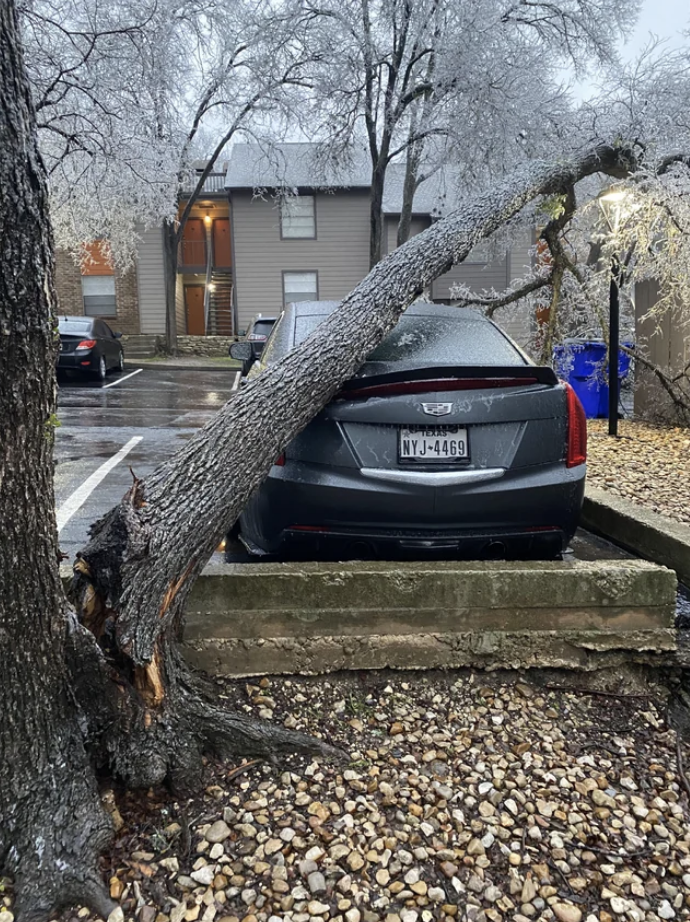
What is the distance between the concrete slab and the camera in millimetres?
2801

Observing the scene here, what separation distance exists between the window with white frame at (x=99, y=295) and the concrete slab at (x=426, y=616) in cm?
2457

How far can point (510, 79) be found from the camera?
1162 cm

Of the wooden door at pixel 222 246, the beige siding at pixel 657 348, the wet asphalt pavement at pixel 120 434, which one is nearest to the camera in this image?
the wet asphalt pavement at pixel 120 434

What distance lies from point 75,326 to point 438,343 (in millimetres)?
14193

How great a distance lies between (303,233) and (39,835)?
76.7 ft

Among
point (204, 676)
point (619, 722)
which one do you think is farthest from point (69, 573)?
point (619, 722)

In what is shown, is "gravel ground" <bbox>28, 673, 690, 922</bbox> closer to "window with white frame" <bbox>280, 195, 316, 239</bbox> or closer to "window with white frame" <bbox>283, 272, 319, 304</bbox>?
"window with white frame" <bbox>283, 272, 319, 304</bbox>

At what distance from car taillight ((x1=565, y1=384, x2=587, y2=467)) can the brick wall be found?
24047 mm

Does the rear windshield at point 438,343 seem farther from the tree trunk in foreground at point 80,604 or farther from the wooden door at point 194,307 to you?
the wooden door at point 194,307

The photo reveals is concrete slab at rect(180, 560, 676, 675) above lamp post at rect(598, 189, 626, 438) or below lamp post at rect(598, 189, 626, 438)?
below

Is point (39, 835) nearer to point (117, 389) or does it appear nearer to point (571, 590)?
point (571, 590)

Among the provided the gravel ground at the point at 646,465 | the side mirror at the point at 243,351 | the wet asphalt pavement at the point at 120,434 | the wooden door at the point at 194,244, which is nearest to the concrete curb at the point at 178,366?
the wet asphalt pavement at the point at 120,434

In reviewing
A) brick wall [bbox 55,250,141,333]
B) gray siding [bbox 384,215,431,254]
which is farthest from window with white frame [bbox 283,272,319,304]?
brick wall [bbox 55,250,141,333]

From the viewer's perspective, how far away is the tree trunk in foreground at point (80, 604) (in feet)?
5.98
